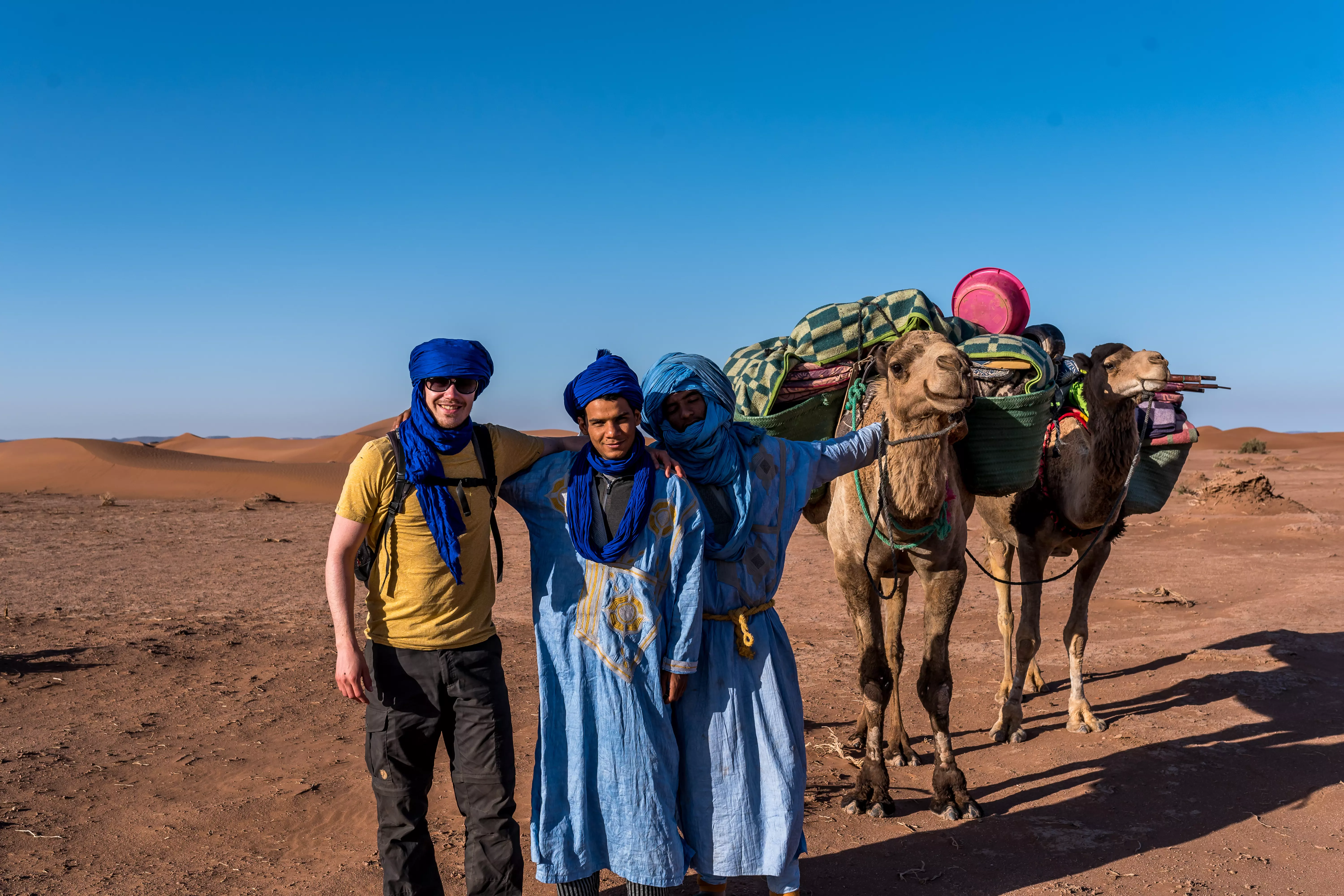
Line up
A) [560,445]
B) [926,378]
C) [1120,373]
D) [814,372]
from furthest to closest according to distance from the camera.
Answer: [1120,373]
[814,372]
[926,378]
[560,445]

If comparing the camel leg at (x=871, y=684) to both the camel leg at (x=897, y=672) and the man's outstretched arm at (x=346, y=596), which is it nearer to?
the camel leg at (x=897, y=672)

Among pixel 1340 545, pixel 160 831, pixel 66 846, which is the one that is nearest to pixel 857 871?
pixel 160 831

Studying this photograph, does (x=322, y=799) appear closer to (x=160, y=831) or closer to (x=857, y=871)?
(x=160, y=831)

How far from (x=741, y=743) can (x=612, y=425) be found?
1191mm

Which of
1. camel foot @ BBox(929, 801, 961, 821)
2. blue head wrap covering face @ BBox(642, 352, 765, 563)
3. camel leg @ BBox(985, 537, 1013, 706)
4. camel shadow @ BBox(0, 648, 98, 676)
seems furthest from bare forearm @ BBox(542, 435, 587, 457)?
camel shadow @ BBox(0, 648, 98, 676)

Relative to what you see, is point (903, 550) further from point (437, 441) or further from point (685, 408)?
point (437, 441)

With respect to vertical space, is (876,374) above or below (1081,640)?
above

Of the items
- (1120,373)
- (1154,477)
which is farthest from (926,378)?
(1154,477)

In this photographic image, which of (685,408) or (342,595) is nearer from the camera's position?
(342,595)

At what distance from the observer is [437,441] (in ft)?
10.5

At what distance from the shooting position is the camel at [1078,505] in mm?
5934

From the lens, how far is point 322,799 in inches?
195

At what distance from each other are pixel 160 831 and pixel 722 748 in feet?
10.2

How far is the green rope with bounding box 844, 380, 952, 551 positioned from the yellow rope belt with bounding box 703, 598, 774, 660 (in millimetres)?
1378
